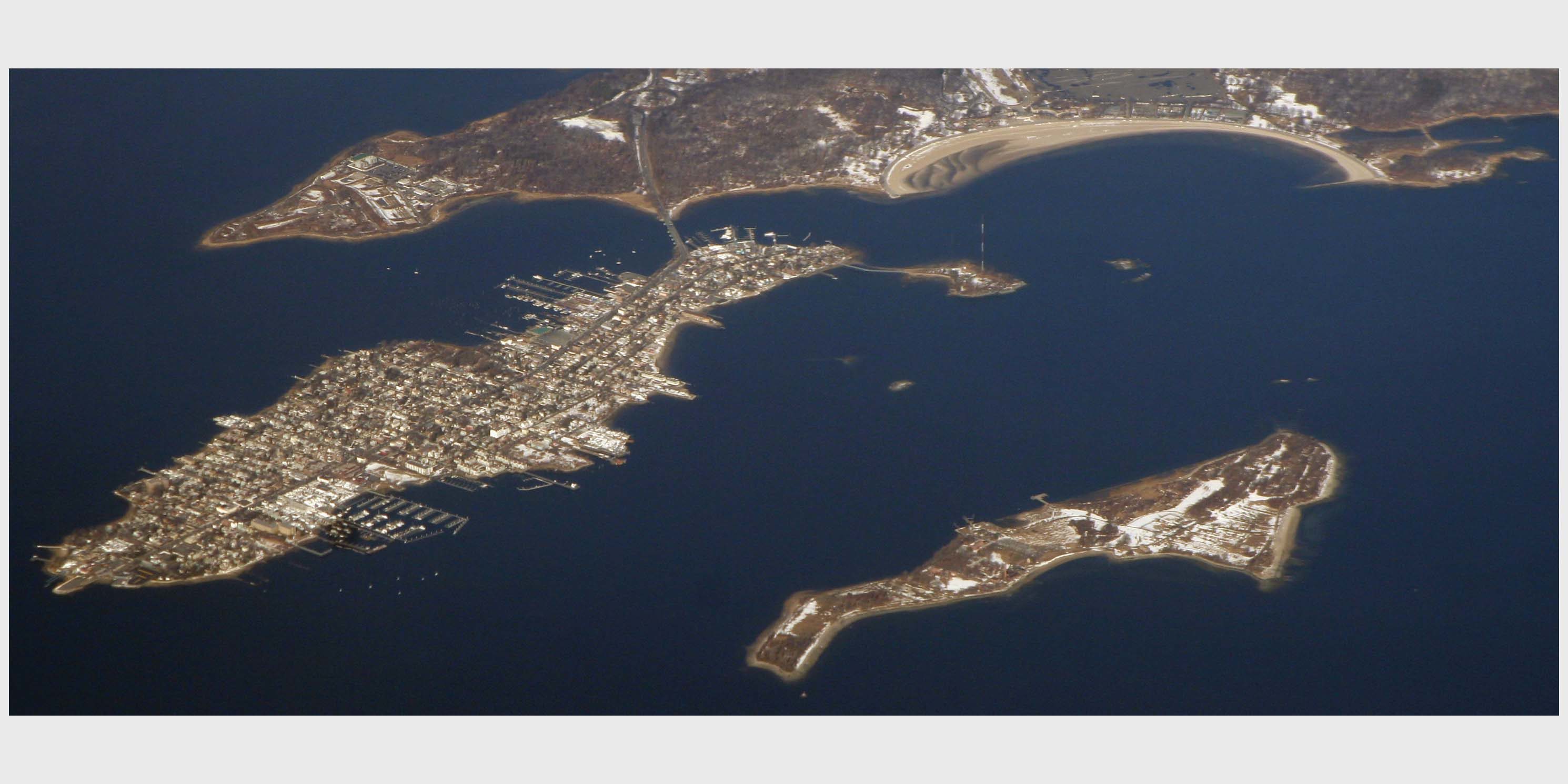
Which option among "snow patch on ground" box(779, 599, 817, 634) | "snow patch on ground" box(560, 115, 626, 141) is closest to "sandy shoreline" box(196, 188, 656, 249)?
"snow patch on ground" box(560, 115, 626, 141)

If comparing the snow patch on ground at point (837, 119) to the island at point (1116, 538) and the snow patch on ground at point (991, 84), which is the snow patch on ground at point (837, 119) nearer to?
the snow patch on ground at point (991, 84)

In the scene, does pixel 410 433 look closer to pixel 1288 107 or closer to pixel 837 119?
pixel 837 119

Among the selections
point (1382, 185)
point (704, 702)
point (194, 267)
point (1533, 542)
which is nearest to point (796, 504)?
point (704, 702)

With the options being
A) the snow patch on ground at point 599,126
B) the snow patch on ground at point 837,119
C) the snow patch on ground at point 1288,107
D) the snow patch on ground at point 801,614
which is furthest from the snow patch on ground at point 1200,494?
the snow patch on ground at point 599,126

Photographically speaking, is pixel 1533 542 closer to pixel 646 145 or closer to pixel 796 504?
pixel 796 504

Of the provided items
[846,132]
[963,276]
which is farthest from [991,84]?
[963,276]

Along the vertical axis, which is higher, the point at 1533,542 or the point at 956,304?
the point at 956,304
